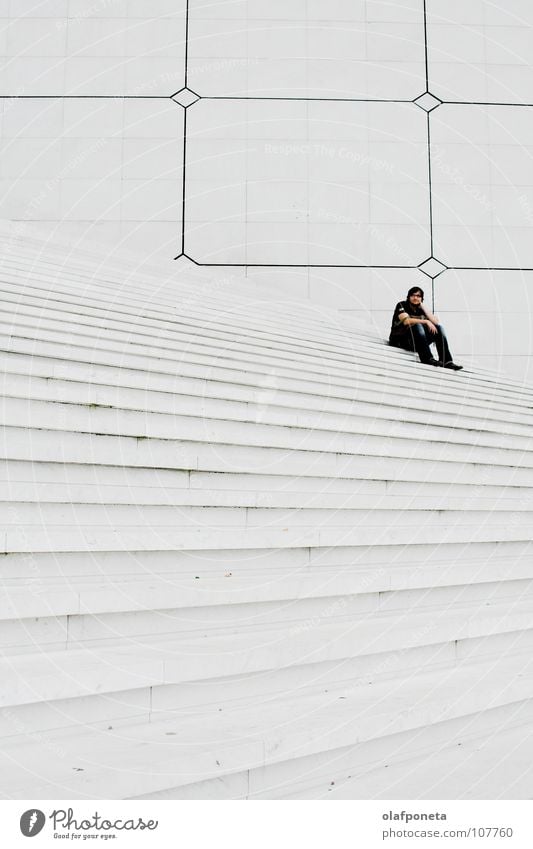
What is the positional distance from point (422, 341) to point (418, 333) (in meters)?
0.06

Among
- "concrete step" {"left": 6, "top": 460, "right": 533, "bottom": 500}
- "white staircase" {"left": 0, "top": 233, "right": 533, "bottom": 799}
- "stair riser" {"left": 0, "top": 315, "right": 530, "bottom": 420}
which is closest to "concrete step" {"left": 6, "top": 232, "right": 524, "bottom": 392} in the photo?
"stair riser" {"left": 0, "top": 315, "right": 530, "bottom": 420}

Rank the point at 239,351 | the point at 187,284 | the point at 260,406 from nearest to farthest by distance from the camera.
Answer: the point at 260,406, the point at 239,351, the point at 187,284

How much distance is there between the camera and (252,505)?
199cm

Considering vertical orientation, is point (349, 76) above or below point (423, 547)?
above

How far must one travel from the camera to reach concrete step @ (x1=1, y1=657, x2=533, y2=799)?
1.12 m

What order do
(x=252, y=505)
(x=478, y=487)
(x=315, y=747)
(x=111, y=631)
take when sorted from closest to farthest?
(x=315, y=747) → (x=111, y=631) → (x=252, y=505) → (x=478, y=487)

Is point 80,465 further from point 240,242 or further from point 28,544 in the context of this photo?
point 240,242

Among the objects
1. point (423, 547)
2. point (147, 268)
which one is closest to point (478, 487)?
point (423, 547)

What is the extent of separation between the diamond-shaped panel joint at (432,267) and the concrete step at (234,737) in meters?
5.53

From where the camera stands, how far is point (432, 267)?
676cm

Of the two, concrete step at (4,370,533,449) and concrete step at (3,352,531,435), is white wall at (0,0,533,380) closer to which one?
concrete step at (3,352,531,435)

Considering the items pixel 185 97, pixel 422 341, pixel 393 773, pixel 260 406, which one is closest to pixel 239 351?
pixel 260 406

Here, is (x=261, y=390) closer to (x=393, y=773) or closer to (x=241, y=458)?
(x=241, y=458)

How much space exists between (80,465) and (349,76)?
251 inches
